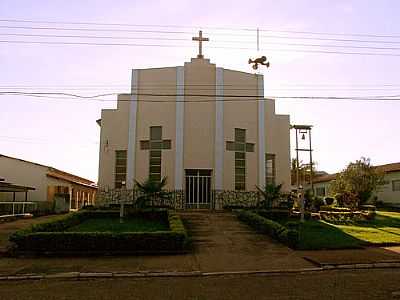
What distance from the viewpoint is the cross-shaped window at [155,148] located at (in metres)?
26.5

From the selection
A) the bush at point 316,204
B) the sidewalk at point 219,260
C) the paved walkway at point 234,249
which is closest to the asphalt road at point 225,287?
the sidewalk at point 219,260

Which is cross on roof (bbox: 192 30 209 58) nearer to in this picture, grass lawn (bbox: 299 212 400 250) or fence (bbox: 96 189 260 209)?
fence (bbox: 96 189 260 209)

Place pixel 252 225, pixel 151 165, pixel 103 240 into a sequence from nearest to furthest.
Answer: pixel 103 240 < pixel 252 225 < pixel 151 165

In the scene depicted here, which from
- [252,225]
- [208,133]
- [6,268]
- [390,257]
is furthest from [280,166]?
[6,268]

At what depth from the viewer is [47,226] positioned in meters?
15.0

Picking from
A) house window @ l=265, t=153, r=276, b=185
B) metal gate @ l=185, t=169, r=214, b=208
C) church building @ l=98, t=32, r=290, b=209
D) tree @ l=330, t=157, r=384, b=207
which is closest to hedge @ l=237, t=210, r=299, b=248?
metal gate @ l=185, t=169, r=214, b=208

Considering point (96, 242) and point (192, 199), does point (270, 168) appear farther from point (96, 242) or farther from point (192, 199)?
point (96, 242)

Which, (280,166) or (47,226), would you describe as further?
(280,166)

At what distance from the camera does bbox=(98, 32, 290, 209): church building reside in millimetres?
26312

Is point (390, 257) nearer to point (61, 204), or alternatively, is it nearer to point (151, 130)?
point (151, 130)

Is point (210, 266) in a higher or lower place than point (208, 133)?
→ lower

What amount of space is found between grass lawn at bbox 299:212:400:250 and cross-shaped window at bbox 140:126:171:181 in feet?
34.6

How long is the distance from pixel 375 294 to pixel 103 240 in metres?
A: 8.02

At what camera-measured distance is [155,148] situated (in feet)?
87.5
